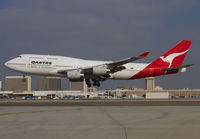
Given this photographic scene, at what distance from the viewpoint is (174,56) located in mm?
49469

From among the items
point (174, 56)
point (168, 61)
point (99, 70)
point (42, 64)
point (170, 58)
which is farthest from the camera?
point (174, 56)

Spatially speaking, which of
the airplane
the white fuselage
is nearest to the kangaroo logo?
the airplane

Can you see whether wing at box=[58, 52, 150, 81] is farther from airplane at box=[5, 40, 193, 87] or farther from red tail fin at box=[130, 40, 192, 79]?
red tail fin at box=[130, 40, 192, 79]

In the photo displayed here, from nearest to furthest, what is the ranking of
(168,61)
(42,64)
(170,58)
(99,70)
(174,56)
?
(42,64) < (99,70) < (168,61) < (170,58) < (174,56)

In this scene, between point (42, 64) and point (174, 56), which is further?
point (174, 56)

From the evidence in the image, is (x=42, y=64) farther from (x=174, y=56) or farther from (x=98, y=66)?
(x=174, y=56)

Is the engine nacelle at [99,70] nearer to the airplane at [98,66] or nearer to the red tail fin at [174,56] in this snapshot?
the airplane at [98,66]

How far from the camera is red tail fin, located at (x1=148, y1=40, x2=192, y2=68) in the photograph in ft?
159

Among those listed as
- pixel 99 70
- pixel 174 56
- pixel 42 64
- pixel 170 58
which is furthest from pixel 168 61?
pixel 42 64

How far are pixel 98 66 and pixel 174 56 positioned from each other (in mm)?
15132
